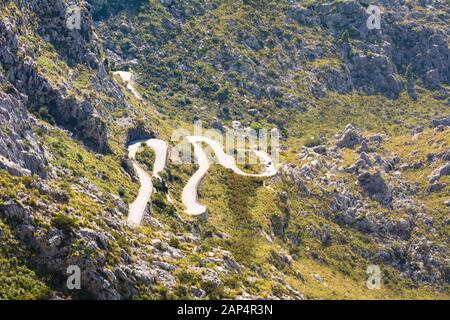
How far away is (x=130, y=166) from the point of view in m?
140

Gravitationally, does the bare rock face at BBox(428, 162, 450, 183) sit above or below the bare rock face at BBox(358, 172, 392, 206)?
above

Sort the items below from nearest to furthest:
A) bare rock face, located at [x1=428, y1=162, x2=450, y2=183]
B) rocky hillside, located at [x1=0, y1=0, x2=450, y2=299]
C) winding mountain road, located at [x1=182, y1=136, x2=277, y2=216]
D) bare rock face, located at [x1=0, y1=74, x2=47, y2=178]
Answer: rocky hillside, located at [x1=0, y1=0, x2=450, y2=299]
bare rock face, located at [x1=0, y1=74, x2=47, y2=178]
winding mountain road, located at [x1=182, y1=136, x2=277, y2=216]
bare rock face, located at [x1=428, y1=162, x2=450, y2=183]

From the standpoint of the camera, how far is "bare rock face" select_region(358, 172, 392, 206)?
169m

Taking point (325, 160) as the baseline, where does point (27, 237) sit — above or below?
below

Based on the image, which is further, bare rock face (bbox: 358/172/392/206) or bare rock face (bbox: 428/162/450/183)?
bare rock face (bbox: 428/162/450/183)

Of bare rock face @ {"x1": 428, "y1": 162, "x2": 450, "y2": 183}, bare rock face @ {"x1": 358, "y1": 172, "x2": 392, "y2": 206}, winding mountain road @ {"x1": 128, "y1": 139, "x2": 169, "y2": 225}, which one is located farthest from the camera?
bare rock face @ {"x1": 428, "y1": 162, "x2": 450, "y2": 183}

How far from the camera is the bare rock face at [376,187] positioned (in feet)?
553

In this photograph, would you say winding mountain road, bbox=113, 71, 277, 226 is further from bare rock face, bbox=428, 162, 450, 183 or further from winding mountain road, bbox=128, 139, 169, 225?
bare rock face, bbox=428, 162, 450, 183

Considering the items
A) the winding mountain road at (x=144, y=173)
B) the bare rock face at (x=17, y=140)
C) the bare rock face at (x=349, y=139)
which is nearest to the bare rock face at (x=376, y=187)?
the bare rock face at (x=349, y=139)

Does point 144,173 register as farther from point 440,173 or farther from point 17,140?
point 440,173

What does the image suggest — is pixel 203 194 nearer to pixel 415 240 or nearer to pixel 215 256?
pixel 215 256

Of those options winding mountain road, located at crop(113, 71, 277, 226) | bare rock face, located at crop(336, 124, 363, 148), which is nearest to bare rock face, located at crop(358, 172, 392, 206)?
bare rock face, located at crop(336, 124, 363, 148)
